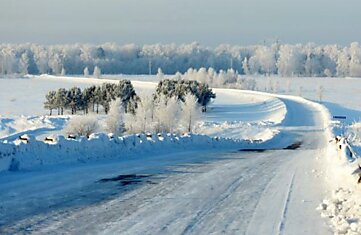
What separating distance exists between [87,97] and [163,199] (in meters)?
96.5

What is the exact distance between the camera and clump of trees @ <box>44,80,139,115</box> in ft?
341

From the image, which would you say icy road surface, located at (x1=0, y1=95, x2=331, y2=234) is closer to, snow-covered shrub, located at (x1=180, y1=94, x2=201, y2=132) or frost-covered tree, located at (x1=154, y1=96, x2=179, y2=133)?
frost-covered tree, located at (x1=154, y1=96, x2=179, y2=133)

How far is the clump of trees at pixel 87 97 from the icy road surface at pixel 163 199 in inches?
3427

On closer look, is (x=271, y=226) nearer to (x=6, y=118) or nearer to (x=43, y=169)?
(x=43, y=169)

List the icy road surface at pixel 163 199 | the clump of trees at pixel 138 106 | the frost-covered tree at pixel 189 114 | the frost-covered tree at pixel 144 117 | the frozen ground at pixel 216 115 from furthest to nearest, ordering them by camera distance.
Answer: the frost-covered tree at pixel 189 114 → the frost-covered tree at pixel 144 117 → the clump of trees at pixel 138 106 → the frozen ground at pixel 216 115 → the icy road surface at pixel 163 199

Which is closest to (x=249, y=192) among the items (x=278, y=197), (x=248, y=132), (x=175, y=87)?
(x=278, y=197)

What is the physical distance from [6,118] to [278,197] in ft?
246

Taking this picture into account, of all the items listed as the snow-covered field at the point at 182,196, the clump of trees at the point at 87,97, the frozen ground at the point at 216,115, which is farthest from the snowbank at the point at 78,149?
the clump of trees at the point at 87,97

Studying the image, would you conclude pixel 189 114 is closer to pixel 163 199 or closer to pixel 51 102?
pixel 51 102

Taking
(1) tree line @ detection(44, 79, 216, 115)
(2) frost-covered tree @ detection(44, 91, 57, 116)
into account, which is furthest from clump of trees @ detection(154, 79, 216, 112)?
(2) frost-covered tree @ detection(44, 91, 57, 116)

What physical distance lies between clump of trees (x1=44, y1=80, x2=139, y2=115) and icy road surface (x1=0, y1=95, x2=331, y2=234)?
8704 centimetres

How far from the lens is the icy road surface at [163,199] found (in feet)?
30.9

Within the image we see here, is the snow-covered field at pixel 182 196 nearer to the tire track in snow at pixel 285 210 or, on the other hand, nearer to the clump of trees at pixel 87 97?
the tire track in snow at pixel 285 210

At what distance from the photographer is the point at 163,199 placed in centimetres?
1170
